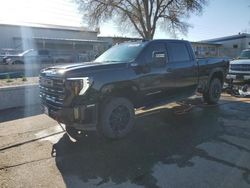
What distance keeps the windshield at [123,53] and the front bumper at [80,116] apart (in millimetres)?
1485

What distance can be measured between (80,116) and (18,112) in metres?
3.97

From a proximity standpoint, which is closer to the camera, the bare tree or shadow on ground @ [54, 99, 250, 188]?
shadow on ground @ [54, 99, 250, 188]

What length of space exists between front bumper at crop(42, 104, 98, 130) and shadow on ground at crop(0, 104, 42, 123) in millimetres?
2925

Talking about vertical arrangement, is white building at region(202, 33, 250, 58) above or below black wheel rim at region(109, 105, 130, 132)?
above

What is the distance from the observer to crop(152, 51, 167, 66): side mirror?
18.7 ft

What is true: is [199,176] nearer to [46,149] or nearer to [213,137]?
[213,137]

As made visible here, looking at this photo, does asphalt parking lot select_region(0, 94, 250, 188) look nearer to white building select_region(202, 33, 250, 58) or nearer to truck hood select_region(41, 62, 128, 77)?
truck hood select_region(41, 62, 128, 77)

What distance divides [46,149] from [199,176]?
279 centimetres

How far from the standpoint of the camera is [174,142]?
5020mm

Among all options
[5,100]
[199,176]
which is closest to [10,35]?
[5,100]

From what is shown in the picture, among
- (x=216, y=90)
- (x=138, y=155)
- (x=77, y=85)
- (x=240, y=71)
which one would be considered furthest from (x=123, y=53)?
(x=240, y=71)

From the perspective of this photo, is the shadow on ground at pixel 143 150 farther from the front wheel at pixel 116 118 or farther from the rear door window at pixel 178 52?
the rear door window at pixel 178 52

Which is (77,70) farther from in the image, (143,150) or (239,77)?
(239,77)

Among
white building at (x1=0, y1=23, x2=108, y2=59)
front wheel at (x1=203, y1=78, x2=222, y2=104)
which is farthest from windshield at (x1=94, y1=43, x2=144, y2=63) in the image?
white building at (x1=0, y1=23, x2=108, y2=59)
